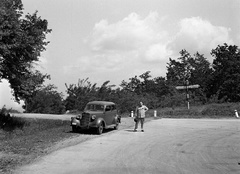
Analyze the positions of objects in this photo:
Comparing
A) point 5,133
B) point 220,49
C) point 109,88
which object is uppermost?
point 220,49

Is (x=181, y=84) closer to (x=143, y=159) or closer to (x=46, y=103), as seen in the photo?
(x=46, y=103)

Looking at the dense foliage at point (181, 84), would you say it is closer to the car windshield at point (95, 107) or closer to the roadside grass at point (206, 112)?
the roadside grass at point (206, 112)

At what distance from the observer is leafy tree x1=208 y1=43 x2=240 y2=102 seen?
189ft

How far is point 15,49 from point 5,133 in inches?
280

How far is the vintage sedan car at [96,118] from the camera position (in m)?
15.8

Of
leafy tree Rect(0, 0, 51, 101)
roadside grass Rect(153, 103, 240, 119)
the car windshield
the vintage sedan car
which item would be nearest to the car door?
the vintage sedan car

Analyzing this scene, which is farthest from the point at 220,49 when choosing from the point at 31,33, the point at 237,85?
the point at 31,33

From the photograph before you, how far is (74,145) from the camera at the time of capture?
1179 centimetres

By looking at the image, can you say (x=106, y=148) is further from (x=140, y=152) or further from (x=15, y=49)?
(x=15, y=49)

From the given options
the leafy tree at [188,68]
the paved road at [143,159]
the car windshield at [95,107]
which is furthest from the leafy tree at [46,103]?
the paved road at [143,159]

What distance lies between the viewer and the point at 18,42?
1867 cm

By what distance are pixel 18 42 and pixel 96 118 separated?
7.88 meters

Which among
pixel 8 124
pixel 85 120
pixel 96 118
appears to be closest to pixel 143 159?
pixel 96 118

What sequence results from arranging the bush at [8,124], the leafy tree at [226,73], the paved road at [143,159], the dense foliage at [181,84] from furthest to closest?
the leafy tree at [226,73] → the dense foliage at [181,84] → the bush at [8,124] → the paved road at [143,159]
